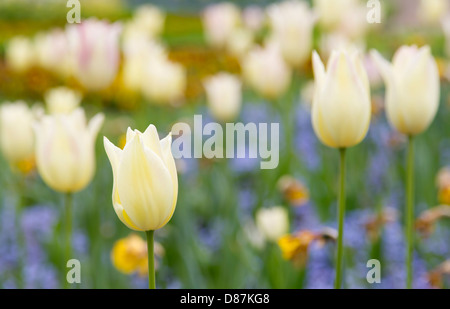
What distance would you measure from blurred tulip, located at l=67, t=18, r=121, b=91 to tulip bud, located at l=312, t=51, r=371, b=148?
3.43 feet

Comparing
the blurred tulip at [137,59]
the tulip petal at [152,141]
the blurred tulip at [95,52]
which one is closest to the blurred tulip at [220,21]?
the blurred tulip at [137,59]

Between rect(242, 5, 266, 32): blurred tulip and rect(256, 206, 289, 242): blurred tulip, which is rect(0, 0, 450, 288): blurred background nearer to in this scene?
rect(256, 206, 289, 242): blurred tulip

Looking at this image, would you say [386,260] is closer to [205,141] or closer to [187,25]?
[205,141]

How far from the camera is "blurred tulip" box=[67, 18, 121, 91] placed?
78.5 inches

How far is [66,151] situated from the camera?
54.0 inches

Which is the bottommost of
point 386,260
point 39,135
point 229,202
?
point 386,260

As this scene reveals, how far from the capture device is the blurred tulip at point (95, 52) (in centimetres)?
199

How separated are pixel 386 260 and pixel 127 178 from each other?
1.55 meters

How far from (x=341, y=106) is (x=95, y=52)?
1.09 metres

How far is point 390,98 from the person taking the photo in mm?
1238

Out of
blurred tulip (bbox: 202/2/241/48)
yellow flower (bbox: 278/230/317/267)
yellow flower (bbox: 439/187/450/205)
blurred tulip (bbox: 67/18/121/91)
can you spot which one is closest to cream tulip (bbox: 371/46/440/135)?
yellow flower (bbox: 278/230/317/267)

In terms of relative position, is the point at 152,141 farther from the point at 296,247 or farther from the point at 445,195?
the point at 445,195
